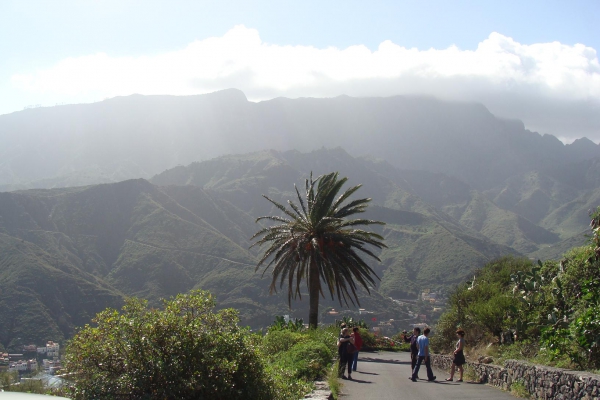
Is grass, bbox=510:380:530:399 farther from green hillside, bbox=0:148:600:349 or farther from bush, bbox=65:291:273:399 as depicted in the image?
green hillside, bbox=0:148:600:349

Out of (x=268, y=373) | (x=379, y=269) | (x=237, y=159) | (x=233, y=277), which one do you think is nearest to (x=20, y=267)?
(x=233, y=277)

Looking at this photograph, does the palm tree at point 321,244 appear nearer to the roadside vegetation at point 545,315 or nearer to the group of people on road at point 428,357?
the roadside vegetation at point 545,315

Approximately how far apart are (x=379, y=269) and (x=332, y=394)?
272 ft

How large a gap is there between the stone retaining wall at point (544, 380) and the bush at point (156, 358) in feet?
18.4

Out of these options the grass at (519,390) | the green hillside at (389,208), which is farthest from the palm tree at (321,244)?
the green hillside at (389,208)

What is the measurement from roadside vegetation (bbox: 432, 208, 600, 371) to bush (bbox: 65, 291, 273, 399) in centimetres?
702

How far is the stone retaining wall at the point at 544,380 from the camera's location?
952 centimetres

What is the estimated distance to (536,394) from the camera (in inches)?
462

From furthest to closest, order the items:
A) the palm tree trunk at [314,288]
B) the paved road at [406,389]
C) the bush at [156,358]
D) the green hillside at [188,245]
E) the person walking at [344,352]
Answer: the green hillside at [188,245]
the palm tree trunk at [314,288]
the person walking at [344,352]
the paved road at [406,389]
the bush at [156,358]

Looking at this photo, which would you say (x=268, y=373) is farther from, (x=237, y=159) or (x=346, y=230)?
(x=237, y=159)

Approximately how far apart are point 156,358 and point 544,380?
796 centimetres

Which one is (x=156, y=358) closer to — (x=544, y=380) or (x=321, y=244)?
(x=544, y=380)

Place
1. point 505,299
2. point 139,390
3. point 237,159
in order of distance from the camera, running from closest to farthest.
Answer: point 139,390
point 505,299
point 237,159

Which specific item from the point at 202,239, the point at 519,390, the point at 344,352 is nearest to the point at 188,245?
the point at 202,239
